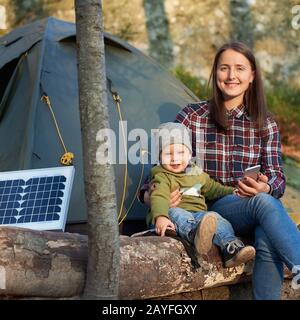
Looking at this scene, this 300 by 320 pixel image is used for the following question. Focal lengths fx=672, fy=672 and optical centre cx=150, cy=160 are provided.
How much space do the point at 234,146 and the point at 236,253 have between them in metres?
0.92

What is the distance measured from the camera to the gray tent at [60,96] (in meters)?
4.52

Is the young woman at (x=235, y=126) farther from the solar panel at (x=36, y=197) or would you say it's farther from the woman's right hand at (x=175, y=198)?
the solar panel at (x=36, y=197)

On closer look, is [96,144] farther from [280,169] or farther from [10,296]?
[280,169]

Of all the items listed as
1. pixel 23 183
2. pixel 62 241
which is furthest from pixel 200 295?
pixel 23 183

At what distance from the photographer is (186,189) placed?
12.7 feet

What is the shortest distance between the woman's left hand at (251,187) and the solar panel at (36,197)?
1.03 meters

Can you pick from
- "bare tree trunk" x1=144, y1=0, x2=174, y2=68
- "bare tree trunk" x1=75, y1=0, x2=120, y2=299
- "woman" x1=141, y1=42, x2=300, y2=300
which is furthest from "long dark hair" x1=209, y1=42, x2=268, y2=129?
"bare tree trunk" x1=144, y1=0, x2=174, y2=68

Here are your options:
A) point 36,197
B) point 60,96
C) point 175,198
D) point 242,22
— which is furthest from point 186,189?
point 242,22

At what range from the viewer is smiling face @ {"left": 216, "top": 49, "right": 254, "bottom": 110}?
402 cm

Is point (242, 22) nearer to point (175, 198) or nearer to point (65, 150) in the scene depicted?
point (65, 150)

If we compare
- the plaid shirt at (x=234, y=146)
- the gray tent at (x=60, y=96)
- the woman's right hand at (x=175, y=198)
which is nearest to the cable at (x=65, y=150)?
the gray tent at (x=60, y=96)

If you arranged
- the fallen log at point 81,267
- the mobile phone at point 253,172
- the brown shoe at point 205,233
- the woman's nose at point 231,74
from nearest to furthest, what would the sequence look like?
the fallen log at point 81,267 < the brown shoe at point 205,233 < the mobile phone at point 253,172 < the woman's nose at point 231,74

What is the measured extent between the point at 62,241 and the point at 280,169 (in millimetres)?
1471

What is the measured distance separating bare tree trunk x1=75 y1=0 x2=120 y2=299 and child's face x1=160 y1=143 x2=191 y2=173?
941 mm
